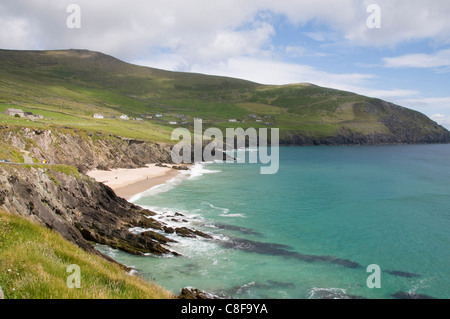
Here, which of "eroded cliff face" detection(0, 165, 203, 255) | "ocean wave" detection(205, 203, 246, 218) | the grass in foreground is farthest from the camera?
"ocean wave" detection(205, 203, 246, 218)

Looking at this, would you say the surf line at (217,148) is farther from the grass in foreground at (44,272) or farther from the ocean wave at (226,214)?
the grass in foreground at (44,272)

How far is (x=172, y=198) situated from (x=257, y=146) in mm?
141843

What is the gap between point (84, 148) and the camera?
82688mm

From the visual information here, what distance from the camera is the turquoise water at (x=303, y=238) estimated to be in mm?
28594

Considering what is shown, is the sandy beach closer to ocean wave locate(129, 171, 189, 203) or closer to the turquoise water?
ocean wave locate(129, 171, 189, 203)

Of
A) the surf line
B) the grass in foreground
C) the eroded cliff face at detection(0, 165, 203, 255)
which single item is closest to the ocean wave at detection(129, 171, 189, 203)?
the eroded cliff face at detection(0, 165, 203, 255)

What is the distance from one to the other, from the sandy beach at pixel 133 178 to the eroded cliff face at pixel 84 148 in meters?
4.05

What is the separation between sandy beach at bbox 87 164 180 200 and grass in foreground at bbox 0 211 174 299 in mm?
44646

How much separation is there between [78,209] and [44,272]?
2763 centimetres

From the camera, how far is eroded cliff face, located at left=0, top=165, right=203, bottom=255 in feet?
85.9

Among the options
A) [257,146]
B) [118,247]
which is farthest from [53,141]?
[257,146]

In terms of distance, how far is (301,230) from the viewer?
4362cm

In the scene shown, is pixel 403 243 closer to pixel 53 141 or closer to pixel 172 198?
pixel 172 198
